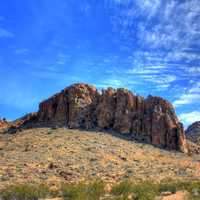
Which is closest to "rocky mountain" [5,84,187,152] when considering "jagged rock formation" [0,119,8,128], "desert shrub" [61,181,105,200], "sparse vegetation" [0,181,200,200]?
"jagged rock formation" [0,119,8,128]

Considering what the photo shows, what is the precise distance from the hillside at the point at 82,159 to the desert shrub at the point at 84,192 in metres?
5.59

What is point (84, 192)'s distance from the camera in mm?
25750

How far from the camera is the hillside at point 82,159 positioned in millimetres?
38781

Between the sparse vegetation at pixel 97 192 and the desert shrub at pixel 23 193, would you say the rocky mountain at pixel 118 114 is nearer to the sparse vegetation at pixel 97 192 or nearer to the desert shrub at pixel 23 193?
the sparse vegetation at pixel 97 192

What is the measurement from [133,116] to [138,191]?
42054 mm

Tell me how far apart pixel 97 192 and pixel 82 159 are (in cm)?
2174

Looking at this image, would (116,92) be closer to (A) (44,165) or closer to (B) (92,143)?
(B) (92,143)

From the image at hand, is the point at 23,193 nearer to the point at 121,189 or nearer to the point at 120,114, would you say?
the point at 121,189

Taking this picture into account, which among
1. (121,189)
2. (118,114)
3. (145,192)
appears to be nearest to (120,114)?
(118,114)

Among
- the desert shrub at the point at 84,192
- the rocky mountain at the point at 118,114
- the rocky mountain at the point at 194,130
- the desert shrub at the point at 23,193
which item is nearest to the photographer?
the desert shrub at the point at 84,192

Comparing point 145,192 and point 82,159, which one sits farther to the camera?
point 82,159

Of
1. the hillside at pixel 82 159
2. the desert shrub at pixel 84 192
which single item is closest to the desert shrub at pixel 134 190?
the desert shrub at pixel 84 192

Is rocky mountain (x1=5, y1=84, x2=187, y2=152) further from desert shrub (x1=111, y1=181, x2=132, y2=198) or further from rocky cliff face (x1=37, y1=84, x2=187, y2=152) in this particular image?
desert shrub (x1=111, y1=181, x2=132, y2=198)

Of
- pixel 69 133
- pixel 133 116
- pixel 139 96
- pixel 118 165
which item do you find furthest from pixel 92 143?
pixel 139 96
